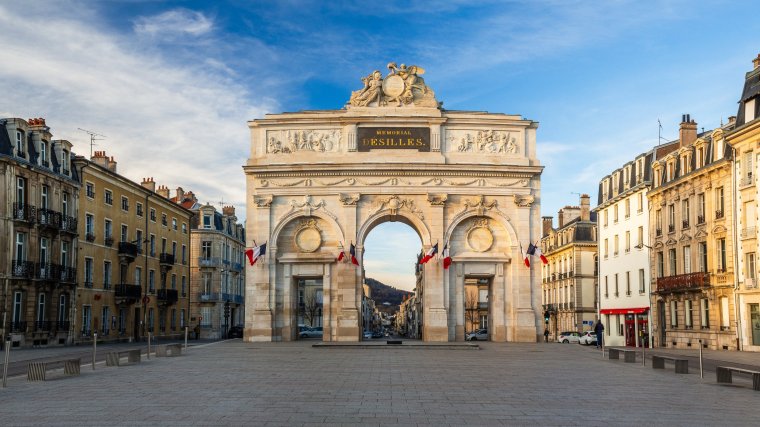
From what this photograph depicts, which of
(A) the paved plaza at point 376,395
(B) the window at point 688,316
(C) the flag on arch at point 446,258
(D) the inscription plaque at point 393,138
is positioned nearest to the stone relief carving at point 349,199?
(D) the inscription plaque at point 393,138

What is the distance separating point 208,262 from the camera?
81.8 metres

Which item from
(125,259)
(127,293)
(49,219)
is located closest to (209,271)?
(125,259)

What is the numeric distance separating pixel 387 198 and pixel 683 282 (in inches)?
737

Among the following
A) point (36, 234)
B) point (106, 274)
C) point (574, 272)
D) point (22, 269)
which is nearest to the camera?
point (22, 269)

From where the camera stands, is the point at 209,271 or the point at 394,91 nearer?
the point at 394,91

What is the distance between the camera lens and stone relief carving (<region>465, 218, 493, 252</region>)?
52531mm

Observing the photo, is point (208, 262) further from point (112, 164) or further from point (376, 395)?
point (376, 395)

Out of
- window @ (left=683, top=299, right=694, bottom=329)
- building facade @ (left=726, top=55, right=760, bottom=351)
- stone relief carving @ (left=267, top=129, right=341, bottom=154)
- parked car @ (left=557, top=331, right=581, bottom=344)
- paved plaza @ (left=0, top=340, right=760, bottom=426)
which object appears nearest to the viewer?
paved plaza @ (left=0, top=340, right=760, bottom=426)

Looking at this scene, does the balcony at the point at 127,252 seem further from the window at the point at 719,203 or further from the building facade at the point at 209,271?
the window at the point at 719,203

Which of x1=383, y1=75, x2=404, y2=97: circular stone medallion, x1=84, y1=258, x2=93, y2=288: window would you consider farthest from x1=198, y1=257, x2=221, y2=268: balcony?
x1=383, y1=75, x2=404, y2=97: circular stone medallion

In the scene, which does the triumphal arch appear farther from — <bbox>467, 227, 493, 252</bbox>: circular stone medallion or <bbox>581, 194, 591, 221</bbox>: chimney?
<bbox>581, 194, 591, 221</bbox>: chimney

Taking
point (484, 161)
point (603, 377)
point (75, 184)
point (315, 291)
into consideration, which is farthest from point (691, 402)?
point (315, 291)

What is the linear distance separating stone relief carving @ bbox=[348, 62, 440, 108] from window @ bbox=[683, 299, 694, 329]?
1980cm

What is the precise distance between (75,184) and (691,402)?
144ft
